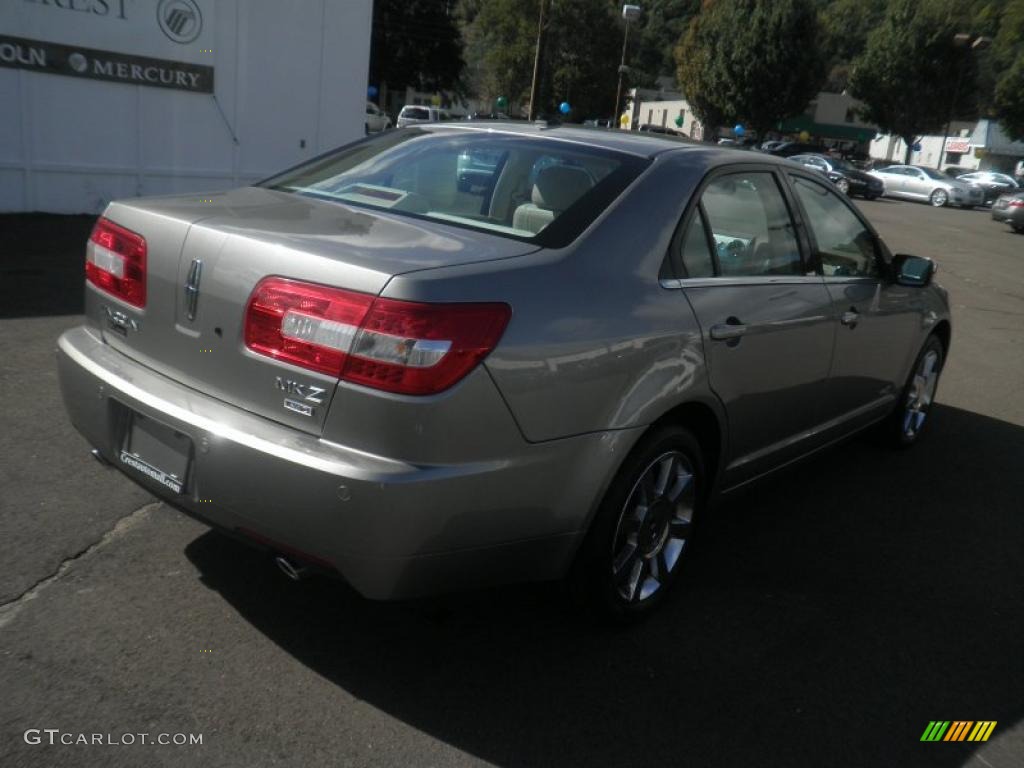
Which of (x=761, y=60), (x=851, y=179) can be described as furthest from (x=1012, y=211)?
(x=761, y=60)

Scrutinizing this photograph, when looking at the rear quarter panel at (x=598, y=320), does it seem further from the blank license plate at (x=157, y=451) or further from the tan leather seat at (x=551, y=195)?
the blank license plate at (x=157, y=451)

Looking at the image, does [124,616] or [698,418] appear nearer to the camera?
[124,616]

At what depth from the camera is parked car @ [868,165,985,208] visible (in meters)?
33.0

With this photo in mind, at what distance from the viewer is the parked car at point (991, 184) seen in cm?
3441

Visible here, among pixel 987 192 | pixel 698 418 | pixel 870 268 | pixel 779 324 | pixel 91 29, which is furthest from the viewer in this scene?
pixel 987 192

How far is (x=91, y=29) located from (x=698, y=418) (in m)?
10.6

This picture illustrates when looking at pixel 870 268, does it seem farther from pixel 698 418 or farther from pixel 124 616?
pixel 124 616

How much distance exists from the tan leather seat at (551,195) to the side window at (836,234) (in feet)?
4.46

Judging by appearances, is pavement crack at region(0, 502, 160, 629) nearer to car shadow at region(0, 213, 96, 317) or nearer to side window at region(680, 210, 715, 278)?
side window at region(680, 210, 715, 278)

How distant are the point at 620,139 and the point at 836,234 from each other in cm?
141

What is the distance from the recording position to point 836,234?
4.52 meters

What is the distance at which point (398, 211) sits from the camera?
10.7ft

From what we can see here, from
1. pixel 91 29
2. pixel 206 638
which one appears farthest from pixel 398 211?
pixel 91 29

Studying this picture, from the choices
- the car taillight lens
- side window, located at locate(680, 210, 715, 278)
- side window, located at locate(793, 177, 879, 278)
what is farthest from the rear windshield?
side window, located at locate(793, 177, 879, 278)
